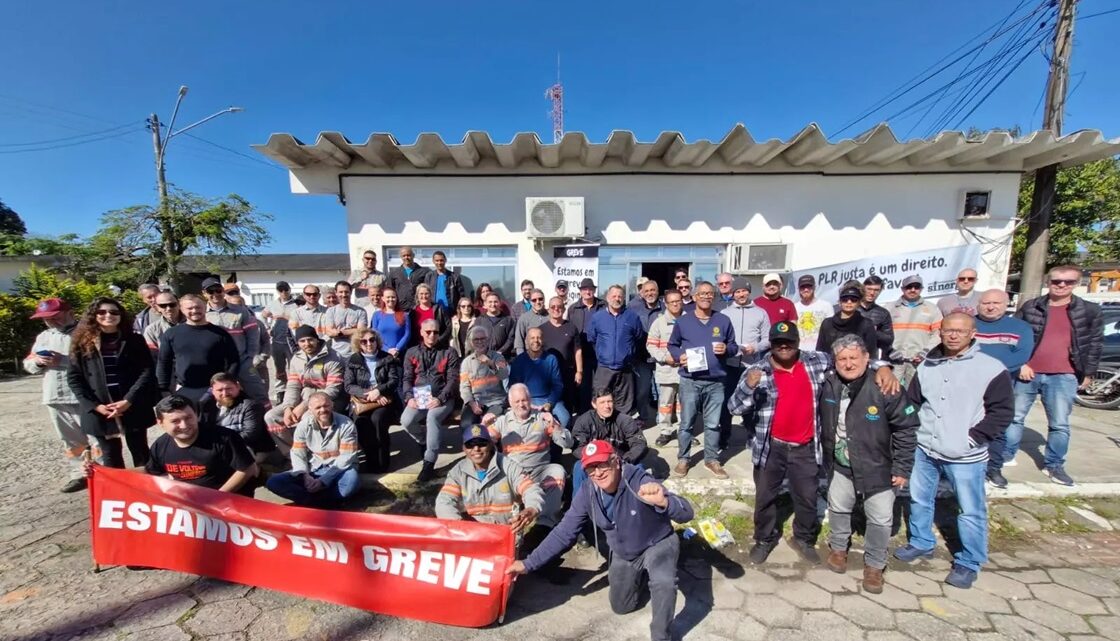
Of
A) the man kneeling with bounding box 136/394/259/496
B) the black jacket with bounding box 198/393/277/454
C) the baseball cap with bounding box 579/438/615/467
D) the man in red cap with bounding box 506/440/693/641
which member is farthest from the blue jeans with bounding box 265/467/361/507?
the baseball cap with bounding box 579/438/615/467

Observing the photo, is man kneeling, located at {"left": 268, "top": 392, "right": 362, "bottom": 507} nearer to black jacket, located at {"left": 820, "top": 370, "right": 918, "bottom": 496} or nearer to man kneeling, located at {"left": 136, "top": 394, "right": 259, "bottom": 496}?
man kneeling, located at {"left": 136, "top": 394, "right": 259, "bottom": 496}

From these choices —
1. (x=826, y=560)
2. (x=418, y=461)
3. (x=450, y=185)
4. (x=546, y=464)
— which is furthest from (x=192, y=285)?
(x=826, y=560)

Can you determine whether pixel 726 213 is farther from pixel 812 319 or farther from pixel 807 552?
pixel 807 552

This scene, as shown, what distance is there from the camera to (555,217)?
21.5 ft

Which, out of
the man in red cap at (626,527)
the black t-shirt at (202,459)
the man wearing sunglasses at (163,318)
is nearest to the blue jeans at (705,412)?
the man in red cap at (626,527)

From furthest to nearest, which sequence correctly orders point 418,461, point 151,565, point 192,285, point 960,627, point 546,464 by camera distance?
point 192,285 → point 418,461 → point 546,464 → point 151,565 → point 960,627

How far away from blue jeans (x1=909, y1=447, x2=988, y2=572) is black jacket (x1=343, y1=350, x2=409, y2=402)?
439cm

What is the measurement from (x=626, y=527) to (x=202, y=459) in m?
3.03

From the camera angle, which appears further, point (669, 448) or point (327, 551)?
point (669, 448)

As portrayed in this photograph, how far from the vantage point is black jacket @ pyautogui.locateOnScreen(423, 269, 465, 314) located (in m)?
5.78

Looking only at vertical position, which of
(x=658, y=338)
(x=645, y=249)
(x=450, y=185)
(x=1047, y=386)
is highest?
(x=450, y=185)

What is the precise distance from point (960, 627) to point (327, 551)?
372 cm

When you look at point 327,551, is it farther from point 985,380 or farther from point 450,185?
point 450,185

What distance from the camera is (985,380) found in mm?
2541
